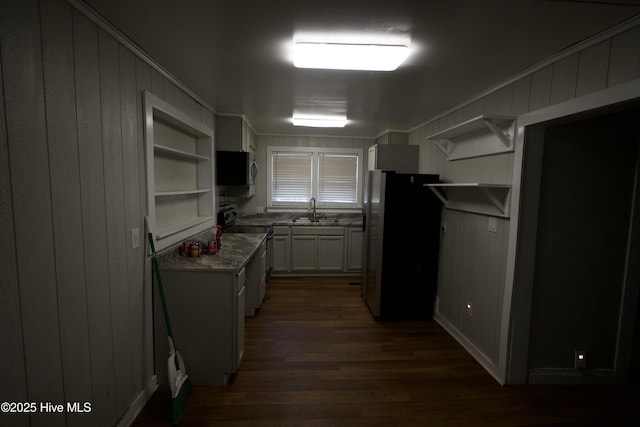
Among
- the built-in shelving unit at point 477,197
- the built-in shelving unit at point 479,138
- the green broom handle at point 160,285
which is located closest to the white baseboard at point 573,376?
the built-in shelving unit at point 477,197

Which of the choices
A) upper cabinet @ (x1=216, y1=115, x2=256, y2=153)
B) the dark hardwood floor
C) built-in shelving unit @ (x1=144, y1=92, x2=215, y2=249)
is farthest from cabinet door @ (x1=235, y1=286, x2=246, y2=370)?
upper cabinet @ (x1=216, y1=115, x2=256, y2=153)

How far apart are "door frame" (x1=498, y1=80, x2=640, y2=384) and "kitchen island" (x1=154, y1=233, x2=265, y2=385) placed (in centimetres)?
209

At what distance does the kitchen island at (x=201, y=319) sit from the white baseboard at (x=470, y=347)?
6.89ft

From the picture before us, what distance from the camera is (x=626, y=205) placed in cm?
215

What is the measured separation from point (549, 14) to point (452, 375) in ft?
8.20

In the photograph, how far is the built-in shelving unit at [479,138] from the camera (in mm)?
2143

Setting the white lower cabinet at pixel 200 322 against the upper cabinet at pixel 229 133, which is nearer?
the white lower cabinet at pixel 200 322

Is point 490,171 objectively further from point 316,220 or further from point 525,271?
point 316,220

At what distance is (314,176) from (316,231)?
1.14 meters

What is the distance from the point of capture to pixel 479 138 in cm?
258

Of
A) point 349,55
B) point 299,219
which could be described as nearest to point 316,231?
point 299,219

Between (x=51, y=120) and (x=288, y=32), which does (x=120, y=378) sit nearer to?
(x=51, y=120)

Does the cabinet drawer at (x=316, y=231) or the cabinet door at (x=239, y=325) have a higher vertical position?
the cabinet drawer at (x=316, y=231)

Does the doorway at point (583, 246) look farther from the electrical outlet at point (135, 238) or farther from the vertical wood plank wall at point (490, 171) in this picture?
the electrical outlet at point (135, 238)
